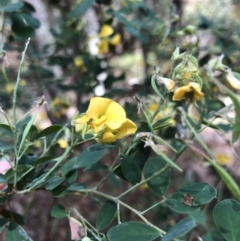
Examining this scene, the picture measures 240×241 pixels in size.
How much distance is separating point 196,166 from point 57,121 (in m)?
0.63

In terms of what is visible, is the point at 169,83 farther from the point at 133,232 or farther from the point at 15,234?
the point at 15,234

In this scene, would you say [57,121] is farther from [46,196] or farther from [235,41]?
[235,41]

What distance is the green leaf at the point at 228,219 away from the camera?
406mm

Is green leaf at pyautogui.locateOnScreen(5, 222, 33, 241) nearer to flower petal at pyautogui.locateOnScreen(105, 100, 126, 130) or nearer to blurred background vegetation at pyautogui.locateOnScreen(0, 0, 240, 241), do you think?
flower petal at pyautogui.locateOnScreen(105, 100, 126, 130)

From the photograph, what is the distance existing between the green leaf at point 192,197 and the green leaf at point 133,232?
0.04m

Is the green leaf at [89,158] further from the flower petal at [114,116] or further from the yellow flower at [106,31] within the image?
the yellow flower at [106,31]

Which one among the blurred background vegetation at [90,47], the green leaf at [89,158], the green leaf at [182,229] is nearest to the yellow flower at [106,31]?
the blurred background vegetation at [90,47]

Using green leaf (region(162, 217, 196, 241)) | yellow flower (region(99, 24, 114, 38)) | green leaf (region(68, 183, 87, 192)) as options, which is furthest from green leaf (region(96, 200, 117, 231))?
yellow flower (region(99, 24, 114, 38))

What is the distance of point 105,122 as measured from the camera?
45 cm

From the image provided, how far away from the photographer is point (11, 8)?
665 millimetres

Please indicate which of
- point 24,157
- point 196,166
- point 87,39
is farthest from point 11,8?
point 196,166

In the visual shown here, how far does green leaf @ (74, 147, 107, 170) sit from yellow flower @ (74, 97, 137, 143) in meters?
0.13

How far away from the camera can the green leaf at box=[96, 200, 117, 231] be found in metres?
0.49

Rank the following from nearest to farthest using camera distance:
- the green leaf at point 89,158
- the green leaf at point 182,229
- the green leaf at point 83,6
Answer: the green leaf at point 182,229, the green leaf at point 89,158, the green leaf at point 83,6
